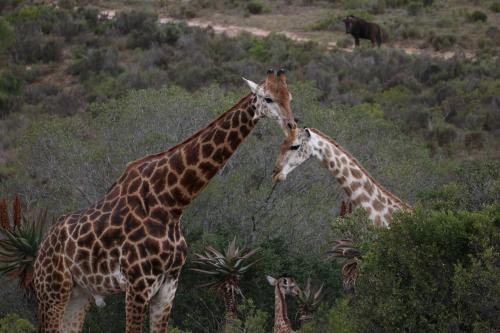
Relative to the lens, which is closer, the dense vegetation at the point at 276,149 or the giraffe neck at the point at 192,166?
the dense vegetation at the point at 276,149

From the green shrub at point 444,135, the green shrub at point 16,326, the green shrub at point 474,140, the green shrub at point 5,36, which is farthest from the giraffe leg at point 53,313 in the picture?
the green shrub at point 5,36

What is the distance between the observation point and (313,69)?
2567 centimetres

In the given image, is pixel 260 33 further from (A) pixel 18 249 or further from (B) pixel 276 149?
(A) pixel 18 249

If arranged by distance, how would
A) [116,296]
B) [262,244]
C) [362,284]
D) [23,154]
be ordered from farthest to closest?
[23,154]
[262,244]
[116,296]
[362,284]

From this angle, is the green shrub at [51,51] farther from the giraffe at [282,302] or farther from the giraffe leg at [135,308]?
the giraffe leg at [135,308]

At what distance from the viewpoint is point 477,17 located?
32438mm

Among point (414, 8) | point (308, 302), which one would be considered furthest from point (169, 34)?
point (308, 302)

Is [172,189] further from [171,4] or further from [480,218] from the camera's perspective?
[171,4]

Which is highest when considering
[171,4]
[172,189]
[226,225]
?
[172,189]

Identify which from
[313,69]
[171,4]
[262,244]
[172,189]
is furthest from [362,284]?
[171,4]

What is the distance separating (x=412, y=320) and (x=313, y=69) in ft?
62.6

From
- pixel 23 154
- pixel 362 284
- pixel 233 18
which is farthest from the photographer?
pixel 233 18

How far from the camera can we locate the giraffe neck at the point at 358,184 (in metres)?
9.70

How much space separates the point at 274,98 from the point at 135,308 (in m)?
2.03
